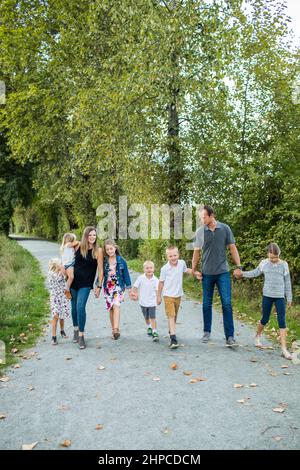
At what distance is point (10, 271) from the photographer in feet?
56.3

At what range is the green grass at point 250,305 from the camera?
860cm

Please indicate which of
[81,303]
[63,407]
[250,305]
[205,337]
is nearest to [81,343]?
[81,303]

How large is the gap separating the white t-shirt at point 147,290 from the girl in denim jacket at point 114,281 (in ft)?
0.99

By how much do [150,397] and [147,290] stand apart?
281 centimetres

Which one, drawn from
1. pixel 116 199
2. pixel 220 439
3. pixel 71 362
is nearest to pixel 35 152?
pixel 116 199

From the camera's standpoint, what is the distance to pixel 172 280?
7645 millimetres

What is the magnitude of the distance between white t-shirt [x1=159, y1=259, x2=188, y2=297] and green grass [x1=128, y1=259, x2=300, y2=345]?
2.08 meters

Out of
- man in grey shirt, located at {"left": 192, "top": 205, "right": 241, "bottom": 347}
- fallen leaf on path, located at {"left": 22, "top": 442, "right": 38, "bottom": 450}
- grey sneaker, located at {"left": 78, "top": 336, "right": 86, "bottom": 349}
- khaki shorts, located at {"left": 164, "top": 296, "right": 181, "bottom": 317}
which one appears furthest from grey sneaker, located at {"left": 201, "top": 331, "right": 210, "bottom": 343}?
fallen leaf on path, located at {"left": 22, "top": 442, "right": 38, "bottom": 450}

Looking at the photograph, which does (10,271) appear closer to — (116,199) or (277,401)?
(116,199)

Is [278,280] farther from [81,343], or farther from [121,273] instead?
[81,343]

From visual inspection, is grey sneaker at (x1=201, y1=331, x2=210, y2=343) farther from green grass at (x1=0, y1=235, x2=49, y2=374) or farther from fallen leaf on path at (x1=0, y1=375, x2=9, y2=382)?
fallen leaf on path at (x1=0, y1=375, x2=9, y2=382)

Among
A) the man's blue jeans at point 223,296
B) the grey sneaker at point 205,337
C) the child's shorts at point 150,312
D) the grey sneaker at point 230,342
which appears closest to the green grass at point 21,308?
the child's shorts at point 150,312

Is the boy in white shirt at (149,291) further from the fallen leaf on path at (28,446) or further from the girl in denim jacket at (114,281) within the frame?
the fallen leaf on path at (28,446)

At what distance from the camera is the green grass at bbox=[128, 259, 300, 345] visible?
8.60m
